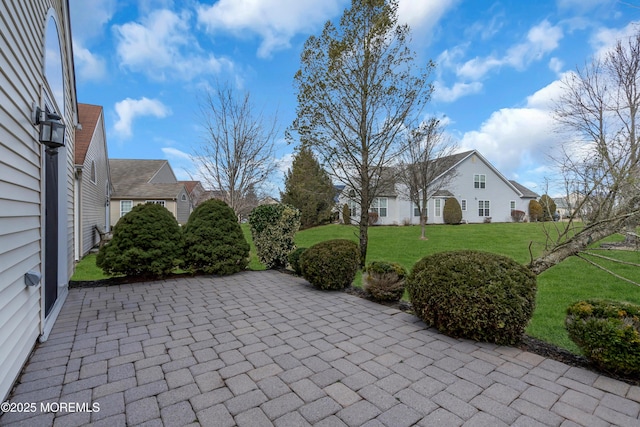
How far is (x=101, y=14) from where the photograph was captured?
273 inches

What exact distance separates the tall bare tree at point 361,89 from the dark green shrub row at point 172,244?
→ 2938mm

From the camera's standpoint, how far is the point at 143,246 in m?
6.17

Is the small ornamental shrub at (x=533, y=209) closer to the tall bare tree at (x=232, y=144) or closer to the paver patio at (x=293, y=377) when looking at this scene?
the tall bare tree at (x=232, y=144)

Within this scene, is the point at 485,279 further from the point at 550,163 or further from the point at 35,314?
the point at 35,314

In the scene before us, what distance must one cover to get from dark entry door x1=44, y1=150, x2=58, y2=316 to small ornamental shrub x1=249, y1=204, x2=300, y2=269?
407 cm

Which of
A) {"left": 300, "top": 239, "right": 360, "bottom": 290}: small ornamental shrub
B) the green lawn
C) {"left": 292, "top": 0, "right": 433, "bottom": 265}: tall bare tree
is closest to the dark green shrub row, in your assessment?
the green lawn

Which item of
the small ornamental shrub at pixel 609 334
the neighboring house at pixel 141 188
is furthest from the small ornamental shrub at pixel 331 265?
the neighboring house at pixel 141 188

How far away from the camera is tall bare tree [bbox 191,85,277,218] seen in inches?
422

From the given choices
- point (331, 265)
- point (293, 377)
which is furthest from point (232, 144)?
point (293, 377)

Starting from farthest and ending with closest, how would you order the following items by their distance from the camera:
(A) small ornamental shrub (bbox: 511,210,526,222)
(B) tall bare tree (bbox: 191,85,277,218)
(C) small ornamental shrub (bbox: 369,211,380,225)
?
(A) small ornamental shrub (bbox: 511,210,526,222) < (C) small ornamental shrub (bbox: 369,211,380,225) < (B) tall bare tree (bbox: 191,85,277,218)

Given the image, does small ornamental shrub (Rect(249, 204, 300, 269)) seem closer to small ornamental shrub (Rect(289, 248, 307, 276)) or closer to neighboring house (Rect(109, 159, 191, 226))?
small ornamental shrub (Rect(289, 248, 307, 276))

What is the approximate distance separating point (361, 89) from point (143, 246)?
19.6 ft

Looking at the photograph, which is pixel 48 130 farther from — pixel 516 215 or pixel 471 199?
pixel 516 215

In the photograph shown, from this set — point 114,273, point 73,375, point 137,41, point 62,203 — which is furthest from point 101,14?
point 73,375
